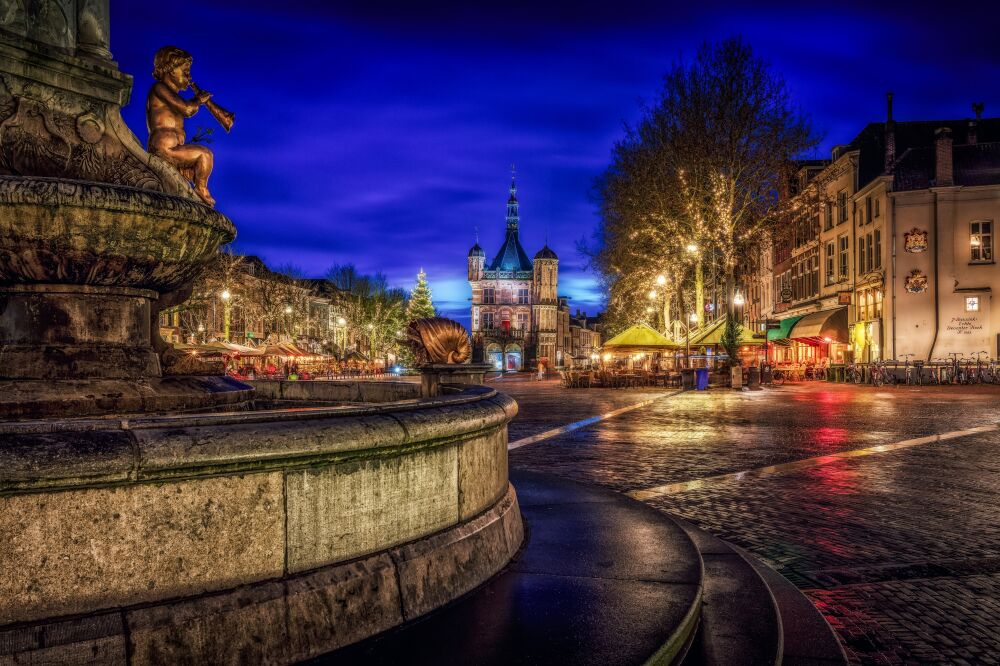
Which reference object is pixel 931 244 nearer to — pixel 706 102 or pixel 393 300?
pixel 706 102

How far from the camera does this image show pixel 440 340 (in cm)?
1559

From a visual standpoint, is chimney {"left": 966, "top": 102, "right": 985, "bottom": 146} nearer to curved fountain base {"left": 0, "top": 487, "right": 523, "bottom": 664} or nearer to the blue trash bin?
the blue trash bin

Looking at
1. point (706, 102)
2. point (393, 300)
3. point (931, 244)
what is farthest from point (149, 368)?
point (393, 300)

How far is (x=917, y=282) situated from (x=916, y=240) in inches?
79.3

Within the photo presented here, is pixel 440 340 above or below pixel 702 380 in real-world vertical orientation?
above

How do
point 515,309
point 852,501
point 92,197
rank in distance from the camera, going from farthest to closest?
point 515,309 → point 852,501 → point 92,197

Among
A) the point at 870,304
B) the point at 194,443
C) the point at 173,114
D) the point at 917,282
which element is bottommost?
the point at 194,443

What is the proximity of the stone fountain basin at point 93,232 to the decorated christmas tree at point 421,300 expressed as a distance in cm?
9072

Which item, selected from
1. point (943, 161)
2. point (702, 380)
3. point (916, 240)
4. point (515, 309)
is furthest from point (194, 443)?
point (515, 309)

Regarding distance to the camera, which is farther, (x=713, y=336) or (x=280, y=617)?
(x=713, y=336)

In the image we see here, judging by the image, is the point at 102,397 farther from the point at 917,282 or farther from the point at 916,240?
the point at 916,240

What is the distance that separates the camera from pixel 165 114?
5.06 m

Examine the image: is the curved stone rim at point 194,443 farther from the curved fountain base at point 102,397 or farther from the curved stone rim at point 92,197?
the curved stone rim at point 92,197

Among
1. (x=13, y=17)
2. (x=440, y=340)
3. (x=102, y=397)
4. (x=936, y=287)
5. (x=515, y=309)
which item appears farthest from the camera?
(x=515, y=309)
